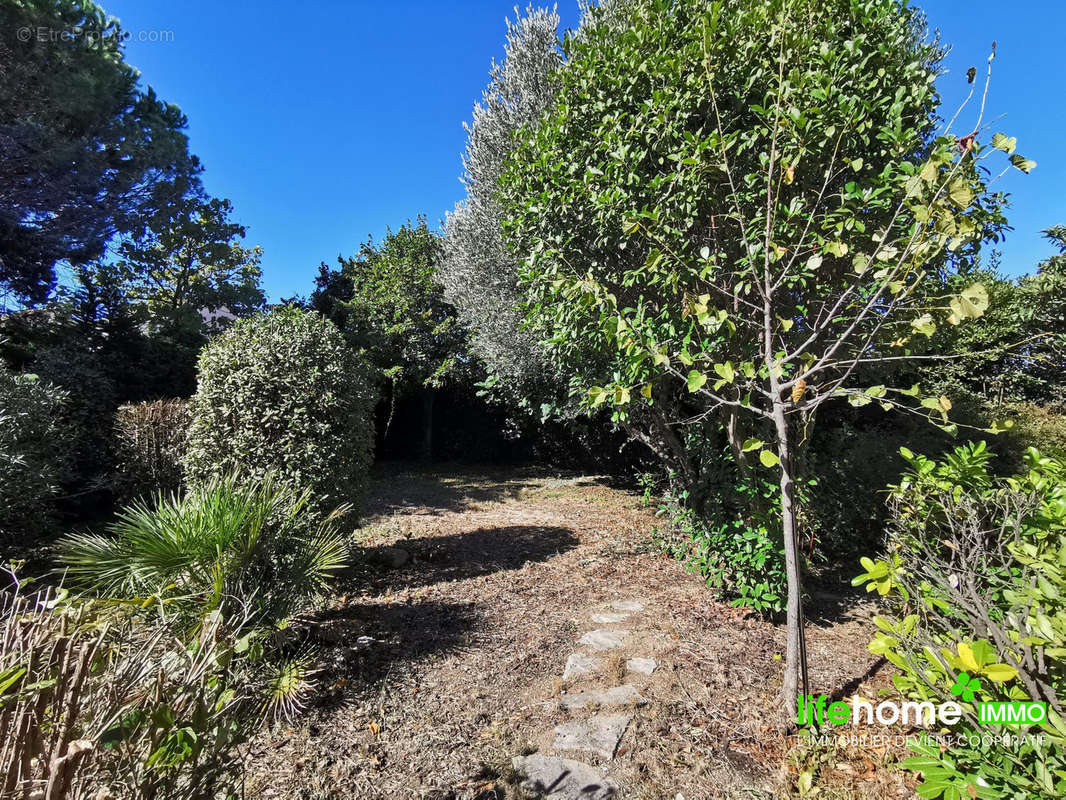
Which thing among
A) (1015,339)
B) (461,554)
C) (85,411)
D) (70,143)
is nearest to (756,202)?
(461,554)

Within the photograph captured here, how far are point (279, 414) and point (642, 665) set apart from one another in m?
3.29

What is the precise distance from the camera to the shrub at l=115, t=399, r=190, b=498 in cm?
648

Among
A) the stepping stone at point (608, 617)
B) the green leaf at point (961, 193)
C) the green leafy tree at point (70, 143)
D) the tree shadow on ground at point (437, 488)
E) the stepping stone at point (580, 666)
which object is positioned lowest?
the stepping stone at point (580, 666)

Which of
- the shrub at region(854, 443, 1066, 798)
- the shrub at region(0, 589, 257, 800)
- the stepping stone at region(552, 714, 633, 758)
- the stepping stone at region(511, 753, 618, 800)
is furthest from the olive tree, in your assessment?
the shrub at region(0, 589, 257, 800)

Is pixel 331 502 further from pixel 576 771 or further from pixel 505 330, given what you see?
pixel 505 330

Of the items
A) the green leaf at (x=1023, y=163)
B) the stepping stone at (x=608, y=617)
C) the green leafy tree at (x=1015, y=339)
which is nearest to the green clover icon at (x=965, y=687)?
the green leaf at (x=1023, y=163)

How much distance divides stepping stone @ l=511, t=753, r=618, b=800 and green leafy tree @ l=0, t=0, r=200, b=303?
1117cm

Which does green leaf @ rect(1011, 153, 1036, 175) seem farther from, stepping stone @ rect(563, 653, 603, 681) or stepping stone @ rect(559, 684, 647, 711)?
stepping stone @ rect(563, 653, 603, 681)

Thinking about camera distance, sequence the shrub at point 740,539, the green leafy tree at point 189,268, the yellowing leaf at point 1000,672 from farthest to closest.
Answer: the green leafy tree at point 189,268, the shrub at point 740,539, the yellowing leaf at point 1000,672

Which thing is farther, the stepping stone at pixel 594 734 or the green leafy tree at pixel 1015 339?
the green leafy tree at pixel 1015 339

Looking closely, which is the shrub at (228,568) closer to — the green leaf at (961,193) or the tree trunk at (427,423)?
the green leaf at (961,193)

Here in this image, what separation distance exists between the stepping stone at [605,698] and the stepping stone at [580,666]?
180 mm

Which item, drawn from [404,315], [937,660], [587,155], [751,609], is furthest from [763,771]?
[404,315]

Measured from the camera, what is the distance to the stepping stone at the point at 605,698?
2434 mm
